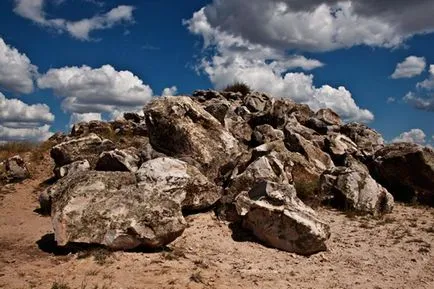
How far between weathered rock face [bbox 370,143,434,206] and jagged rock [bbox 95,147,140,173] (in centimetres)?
944

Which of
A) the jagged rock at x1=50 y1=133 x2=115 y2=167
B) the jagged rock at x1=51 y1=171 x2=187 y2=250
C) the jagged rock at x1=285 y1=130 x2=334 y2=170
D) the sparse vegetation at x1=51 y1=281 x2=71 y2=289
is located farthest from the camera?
the jagged rock at x1=50 y1=133 x2=115 y2=167

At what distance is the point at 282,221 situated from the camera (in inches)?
453

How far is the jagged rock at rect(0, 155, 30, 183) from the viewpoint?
818 inches

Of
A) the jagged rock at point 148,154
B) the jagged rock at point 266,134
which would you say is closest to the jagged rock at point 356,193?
the jagged rock at point 266,134

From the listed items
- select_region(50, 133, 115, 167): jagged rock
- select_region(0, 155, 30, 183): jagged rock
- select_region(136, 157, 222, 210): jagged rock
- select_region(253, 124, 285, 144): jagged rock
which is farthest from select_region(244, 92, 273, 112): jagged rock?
select_region(136, 157, 222, 210): jagged rock

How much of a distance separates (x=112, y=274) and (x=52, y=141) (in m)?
21.5

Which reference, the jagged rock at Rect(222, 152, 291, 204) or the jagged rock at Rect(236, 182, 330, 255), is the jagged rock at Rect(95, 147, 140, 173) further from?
the jagged rock at Rect(236, 182, 330, 255)

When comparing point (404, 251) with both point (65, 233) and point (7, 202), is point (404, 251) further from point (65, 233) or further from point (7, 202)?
point (7, 202)

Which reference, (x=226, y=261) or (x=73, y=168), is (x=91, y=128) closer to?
(x=73, y=168)

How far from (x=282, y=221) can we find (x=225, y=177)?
184 inches

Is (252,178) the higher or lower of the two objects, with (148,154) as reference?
lower

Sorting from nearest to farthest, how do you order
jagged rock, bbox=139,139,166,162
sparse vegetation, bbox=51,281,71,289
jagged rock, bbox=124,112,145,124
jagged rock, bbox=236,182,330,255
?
sparse vegetation, bbox=51,281,71,289 → jagged rock, bbox=236,182,330,255 → jagged rock, bbox=139,139,166,162 → jagged rock, bbox=124,112,145,124

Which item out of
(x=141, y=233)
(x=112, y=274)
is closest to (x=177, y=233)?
(x=141, y=233)

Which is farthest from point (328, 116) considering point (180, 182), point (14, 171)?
point (14, 171)
